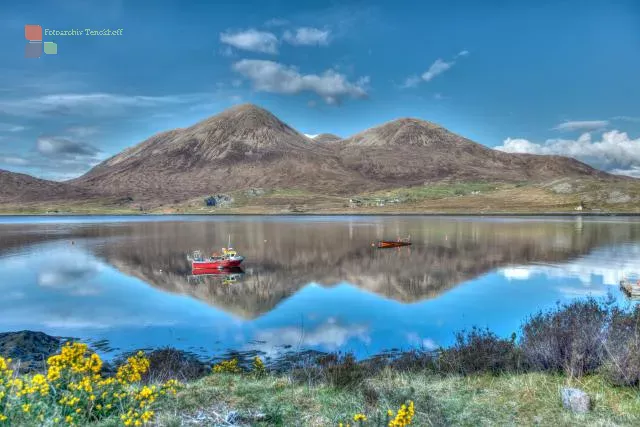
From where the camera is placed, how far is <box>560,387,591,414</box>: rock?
8.91m

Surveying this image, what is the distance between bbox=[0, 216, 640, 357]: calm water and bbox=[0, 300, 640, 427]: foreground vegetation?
755 cm

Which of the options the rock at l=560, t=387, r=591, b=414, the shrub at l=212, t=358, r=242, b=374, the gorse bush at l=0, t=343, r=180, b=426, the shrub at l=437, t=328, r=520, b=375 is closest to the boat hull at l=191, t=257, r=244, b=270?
the shrub at l=212, t=358, r=242, b=374

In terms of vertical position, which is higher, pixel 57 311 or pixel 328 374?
pixel 328 374

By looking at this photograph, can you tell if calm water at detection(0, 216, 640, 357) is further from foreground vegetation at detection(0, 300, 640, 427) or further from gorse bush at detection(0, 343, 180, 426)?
gorse bush at detection(0, 343, 180, 426)

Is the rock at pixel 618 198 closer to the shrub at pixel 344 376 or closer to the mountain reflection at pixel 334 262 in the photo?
the mountain reflection at pixel 334 262

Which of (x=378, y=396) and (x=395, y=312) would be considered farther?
(x=395, y=312)

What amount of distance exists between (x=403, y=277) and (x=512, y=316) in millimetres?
12865

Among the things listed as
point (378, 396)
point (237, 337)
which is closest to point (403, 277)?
point (237, 337)

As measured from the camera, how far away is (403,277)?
37719 mm

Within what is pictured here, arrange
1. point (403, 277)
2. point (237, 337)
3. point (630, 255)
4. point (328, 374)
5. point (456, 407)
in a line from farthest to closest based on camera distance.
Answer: point (630, 255)
point (403, 277)
point (237, 337)
point (328, 374)
point (456, 407)

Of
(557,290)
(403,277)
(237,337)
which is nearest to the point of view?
(237,337)

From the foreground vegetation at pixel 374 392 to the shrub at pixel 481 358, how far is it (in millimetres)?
33

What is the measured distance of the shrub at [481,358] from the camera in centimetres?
1250

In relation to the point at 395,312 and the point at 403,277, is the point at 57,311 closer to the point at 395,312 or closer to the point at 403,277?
the point at 395,312
